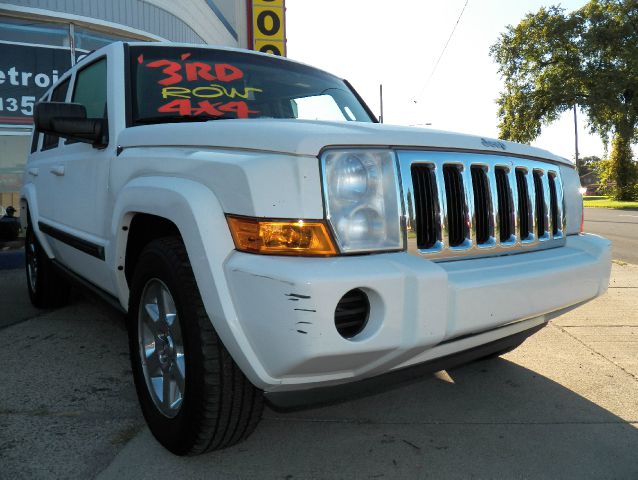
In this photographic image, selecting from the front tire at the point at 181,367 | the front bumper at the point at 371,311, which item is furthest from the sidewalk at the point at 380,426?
the front bumper at the point at 371,311

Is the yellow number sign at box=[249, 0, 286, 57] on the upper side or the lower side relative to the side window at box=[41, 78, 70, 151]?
upper

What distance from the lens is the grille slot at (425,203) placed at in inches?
76.3

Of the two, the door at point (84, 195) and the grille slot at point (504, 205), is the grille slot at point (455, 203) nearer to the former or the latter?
the grille slot at point (504, 205)

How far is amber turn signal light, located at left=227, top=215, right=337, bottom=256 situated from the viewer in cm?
171

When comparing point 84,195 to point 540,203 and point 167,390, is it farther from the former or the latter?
point 540,203

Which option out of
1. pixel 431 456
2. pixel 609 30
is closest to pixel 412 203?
pixel 431 456

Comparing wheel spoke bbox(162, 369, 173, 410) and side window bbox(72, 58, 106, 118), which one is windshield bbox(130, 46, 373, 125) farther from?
wheel spoke bbox(162, 369, 173, 410)

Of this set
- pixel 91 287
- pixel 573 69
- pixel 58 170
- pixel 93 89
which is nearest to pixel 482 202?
pixel 91 287

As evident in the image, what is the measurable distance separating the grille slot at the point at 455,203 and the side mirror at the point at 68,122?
1719 millimetres

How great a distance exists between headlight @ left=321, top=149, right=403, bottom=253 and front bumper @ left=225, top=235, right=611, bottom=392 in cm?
6

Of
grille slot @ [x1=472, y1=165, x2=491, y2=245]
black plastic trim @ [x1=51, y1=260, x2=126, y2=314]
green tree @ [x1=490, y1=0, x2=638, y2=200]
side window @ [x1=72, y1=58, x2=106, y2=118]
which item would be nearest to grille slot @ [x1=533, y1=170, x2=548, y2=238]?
grille slot @ [x1=472, y1=165, x2=491, y2=245]

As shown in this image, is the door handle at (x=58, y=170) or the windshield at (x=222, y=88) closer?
the windshield at (x=222, y=88)

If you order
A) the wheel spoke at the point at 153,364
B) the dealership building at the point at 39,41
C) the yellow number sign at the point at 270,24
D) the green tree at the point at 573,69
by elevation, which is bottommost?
the wheel spoke at the point at 153,364

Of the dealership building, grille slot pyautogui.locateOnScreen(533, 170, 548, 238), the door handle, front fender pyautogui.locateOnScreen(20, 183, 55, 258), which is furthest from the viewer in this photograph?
the dealership building
